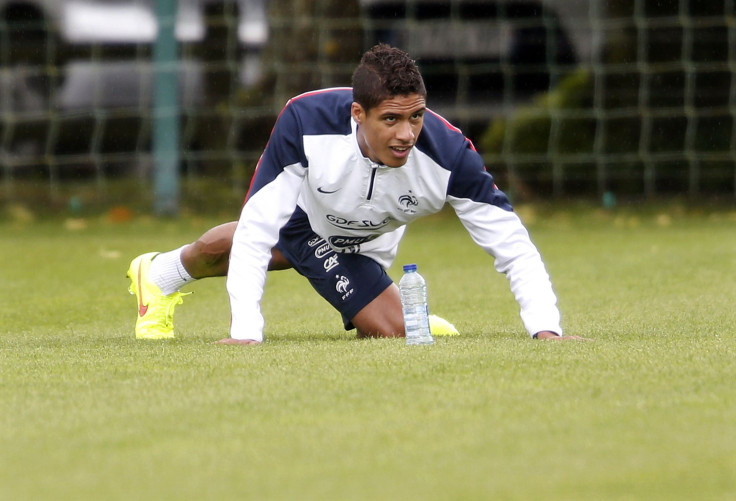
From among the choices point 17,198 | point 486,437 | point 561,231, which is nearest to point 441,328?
point 486,437

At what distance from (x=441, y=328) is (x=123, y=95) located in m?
9.48

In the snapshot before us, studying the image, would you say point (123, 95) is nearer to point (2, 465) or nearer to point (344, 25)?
point (344, 25)

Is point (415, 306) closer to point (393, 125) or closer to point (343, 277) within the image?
point (393, 125)

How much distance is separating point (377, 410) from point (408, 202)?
5.82ft

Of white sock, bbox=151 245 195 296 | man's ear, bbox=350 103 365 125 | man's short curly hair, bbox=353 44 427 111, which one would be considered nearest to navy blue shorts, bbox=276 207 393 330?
white sock, bbox=151 245 195 296

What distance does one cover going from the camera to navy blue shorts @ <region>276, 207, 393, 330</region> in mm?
5531

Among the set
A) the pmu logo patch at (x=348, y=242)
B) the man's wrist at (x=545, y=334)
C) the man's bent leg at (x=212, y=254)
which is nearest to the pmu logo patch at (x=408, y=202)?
the pmu logo patch at (x=348, y=242)

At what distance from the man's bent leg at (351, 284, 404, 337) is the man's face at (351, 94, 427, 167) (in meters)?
0.87

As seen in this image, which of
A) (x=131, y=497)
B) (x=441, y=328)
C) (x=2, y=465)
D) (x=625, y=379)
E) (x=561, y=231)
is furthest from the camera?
(x=561, y=231)

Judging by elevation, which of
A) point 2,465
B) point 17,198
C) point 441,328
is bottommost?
point 17,198

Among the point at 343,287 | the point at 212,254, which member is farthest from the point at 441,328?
the point at 212,254

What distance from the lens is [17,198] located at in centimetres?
1405

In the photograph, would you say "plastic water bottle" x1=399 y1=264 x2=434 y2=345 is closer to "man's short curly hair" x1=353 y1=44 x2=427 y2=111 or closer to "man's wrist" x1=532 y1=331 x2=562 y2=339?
"man's wrist" x1=532 y1=331 x2=562 y2=339

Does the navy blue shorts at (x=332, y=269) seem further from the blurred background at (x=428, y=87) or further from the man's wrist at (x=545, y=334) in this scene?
the blurred background at (x=428, y=87)
